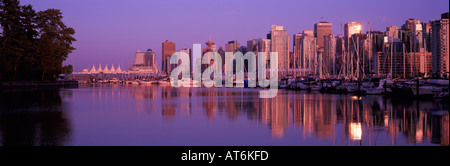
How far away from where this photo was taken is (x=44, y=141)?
54.7 ft

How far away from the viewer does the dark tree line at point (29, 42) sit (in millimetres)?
74062

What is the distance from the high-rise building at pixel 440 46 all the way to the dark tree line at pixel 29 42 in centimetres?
11693

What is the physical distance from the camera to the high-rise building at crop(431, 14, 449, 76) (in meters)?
155

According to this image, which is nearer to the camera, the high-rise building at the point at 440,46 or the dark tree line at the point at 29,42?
the dark tree line at the point at 29,42

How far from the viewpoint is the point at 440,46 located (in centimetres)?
16400

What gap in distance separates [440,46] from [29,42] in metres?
141

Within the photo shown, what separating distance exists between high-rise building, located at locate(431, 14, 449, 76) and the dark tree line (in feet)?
384

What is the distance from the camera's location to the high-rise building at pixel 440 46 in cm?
15470

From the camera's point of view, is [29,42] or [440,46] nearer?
[29,42]

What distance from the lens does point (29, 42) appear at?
76562 mm

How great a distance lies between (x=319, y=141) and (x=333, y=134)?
2198mm
